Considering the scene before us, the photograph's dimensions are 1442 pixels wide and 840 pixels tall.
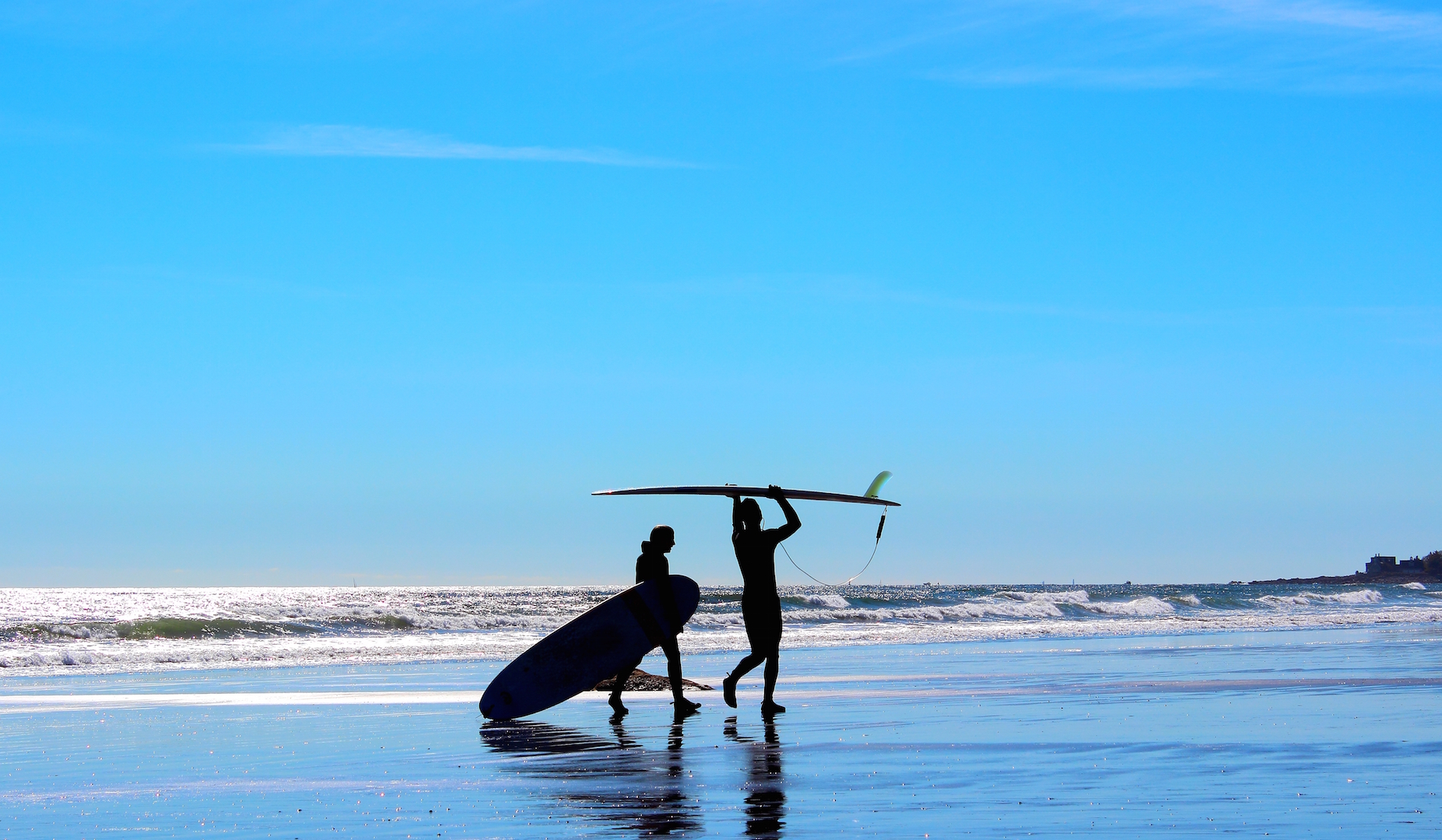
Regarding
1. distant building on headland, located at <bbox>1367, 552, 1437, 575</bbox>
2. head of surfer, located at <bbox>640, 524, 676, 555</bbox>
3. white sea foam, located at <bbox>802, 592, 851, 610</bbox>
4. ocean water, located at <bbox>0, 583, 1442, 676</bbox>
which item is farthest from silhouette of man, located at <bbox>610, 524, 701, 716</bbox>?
distant building on headland, located at <bbox>1367, 552, 1437, 575</bbox>

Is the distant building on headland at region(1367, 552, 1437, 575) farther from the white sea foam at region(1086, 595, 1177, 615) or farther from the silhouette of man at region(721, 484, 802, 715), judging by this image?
the silhouette of man at region(721, 484, 802, 715)

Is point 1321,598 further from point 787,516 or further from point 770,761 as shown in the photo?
point 770,761

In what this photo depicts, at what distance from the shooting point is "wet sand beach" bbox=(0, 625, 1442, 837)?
611 cm

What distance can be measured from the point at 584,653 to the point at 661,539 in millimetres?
1235

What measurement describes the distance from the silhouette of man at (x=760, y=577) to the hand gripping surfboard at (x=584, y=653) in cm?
83

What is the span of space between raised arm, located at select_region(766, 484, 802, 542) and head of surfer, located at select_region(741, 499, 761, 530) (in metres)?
0.18

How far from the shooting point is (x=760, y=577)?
35.0ft

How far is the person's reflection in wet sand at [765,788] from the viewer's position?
5.89 metres

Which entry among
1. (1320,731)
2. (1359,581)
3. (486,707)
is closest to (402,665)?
(486,707)

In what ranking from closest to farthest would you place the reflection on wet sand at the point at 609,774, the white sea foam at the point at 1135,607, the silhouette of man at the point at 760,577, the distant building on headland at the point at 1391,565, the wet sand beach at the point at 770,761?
the wet sand beach at the point at 770,761
the reflection on wet sand at the point at 609,774
the silhouette of man at the point at 760,577
the white sea foam at the point at 1135,607
the distant building on headland at the point at 1391,565

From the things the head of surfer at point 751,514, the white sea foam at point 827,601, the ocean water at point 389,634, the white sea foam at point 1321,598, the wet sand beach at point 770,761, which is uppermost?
the head of surfer at point 751,514

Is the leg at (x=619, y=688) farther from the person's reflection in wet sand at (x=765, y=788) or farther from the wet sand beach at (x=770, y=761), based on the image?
the person's reflection in wet sand at (x=765, y=788)

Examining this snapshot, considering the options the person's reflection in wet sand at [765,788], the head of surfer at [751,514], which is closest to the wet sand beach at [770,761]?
the person's reflection in wet sand at [765,788]

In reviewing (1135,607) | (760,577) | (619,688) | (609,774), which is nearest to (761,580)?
(760,577)
